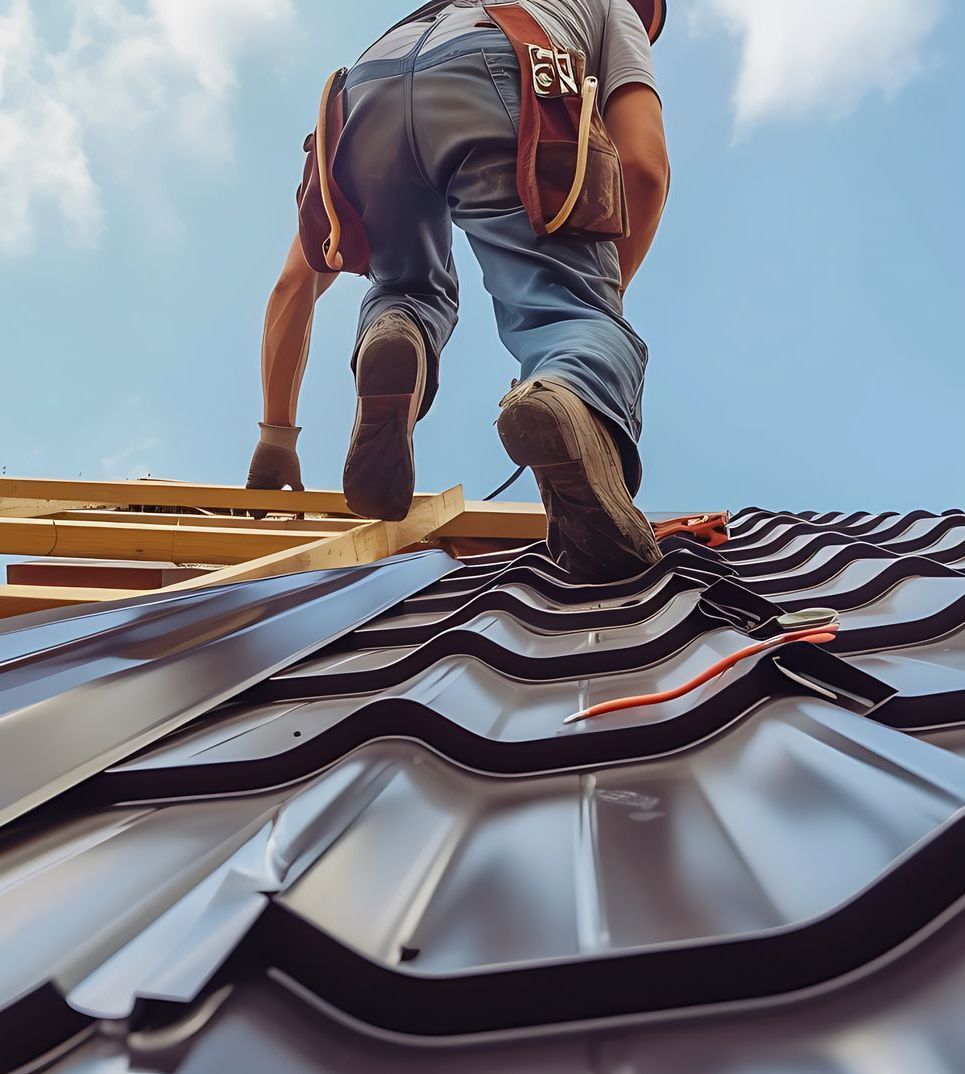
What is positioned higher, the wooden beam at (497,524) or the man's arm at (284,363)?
the man's arm at (284,363)

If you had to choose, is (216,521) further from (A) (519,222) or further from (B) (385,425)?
(A) (519,222)

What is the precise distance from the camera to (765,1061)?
0.84 ft

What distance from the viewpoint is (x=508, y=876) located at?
413 millimetres

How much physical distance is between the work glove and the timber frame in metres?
0.09

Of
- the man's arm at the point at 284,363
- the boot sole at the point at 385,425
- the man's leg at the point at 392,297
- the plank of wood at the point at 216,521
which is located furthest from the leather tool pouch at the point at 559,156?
the man's arm at the point at 284,363

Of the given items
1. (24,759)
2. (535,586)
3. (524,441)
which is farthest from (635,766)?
(535,586)

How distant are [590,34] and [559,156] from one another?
1.93 feet

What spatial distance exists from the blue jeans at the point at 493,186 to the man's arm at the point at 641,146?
356 mm

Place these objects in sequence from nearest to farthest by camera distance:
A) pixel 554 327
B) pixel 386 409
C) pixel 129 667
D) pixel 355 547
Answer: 1. pixel 129 667
2. pixel 554 327
3. pixel 386 409
4. pixel 355 547

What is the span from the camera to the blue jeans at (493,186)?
1462 mm

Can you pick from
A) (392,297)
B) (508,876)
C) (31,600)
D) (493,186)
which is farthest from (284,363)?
(508,876)

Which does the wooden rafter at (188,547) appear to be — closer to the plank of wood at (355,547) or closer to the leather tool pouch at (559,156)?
the plank of wood at (355,547)

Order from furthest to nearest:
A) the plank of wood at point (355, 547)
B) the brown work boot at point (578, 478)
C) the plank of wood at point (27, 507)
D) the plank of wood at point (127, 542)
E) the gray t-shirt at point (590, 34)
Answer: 1. the plank of wood at point (27, 507)
2. the plank of wood at point (127, 542)
3. the gray t-shirt at point (590, 34)
4. the plank of wood at point (355, 547)
5. the brown work boot at point (578, 478)

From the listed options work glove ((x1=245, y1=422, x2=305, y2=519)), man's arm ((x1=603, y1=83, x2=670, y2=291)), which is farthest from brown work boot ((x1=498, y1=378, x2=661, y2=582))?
work glove ((x1=245, y1=422, x2=305, y2=519))
